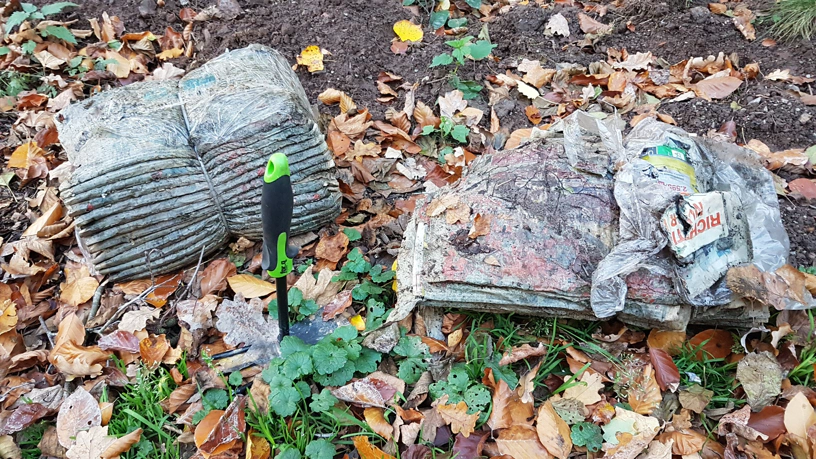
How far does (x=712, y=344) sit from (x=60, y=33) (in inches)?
135

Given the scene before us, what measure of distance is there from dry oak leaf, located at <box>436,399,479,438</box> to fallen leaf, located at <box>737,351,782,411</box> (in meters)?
0.84

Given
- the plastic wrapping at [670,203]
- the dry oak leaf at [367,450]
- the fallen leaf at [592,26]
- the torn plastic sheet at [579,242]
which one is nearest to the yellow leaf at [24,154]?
the torn plastic sheet at [579,242]

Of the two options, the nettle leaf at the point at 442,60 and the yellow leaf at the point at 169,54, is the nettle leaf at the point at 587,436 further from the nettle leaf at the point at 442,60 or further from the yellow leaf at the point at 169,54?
the yellow leaf at the point at 169,54

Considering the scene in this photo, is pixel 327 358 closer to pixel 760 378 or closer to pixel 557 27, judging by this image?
pixel 760 378

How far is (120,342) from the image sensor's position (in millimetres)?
1836

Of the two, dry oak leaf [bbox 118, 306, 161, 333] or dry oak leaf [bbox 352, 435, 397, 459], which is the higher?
dry oak leaf [bbox 118, 306, 161, 333]

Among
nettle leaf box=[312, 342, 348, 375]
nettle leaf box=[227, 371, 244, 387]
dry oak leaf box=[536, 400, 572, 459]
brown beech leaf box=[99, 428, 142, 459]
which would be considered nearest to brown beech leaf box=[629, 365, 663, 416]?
dry oak leaf box=[536, 400, 572, 459]

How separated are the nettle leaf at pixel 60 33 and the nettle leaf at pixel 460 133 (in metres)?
2.15

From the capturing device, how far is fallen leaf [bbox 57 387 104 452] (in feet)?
5.31

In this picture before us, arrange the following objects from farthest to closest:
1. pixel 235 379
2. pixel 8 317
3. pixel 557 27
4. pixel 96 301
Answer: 1. pixel 557 27
2. pixel 96 301
3. pixel 8 317
4. pixel 235 379

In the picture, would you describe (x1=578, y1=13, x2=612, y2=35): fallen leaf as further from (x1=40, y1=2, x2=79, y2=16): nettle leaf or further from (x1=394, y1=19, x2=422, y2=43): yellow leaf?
(x1=40, y1=2, x2=79, y2=16): nettle leaf

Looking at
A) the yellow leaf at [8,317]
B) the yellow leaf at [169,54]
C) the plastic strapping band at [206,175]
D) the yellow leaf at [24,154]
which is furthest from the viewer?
the yellow leaf at [169,54]

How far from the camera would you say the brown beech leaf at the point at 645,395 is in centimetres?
165

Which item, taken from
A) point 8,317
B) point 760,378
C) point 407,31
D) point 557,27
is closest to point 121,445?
point 8,317
